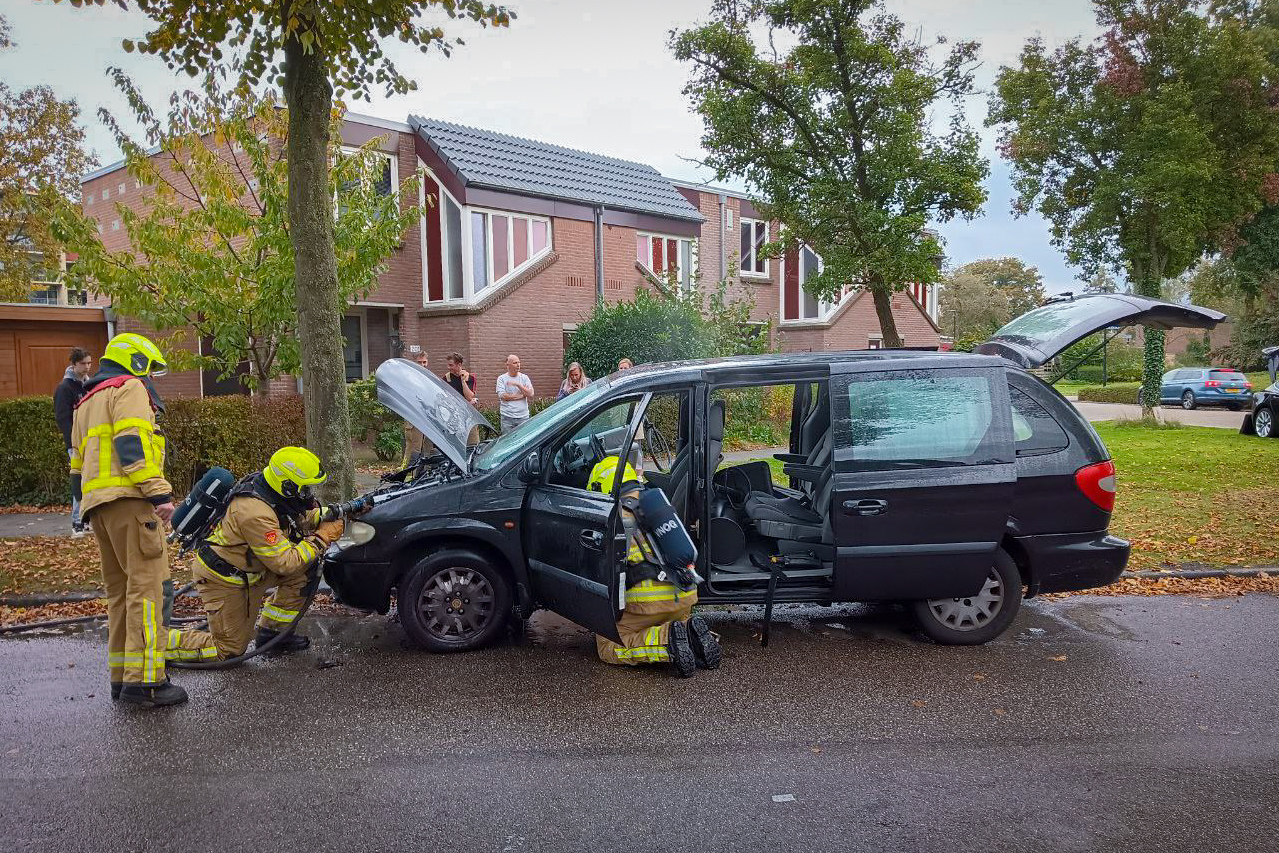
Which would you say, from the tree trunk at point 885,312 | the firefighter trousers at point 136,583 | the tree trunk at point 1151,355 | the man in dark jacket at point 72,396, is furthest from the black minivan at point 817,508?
the tree trunk at point 1151,355

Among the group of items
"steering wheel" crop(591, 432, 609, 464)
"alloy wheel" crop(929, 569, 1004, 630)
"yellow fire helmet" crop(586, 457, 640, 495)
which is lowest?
"alloy wheel" crop(929, 569, 1004, 630)

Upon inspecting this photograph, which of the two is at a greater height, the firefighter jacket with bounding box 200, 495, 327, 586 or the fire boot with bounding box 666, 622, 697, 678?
the firefighter jacket with bounding box 200, 495, 327, 586

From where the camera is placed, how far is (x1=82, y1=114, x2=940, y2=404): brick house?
17.0 meters

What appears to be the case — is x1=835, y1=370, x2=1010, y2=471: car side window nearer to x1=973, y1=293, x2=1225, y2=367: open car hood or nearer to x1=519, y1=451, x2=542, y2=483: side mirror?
x1=973, y1=293, x2=1225, y2=367: open car hood

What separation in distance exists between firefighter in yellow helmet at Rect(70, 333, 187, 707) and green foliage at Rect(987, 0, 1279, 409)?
1887 centimetres

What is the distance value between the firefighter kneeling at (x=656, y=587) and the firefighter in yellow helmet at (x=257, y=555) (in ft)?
5.79

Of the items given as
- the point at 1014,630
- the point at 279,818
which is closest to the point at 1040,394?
the point at 1014,630

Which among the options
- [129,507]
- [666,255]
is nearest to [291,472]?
[129,507]

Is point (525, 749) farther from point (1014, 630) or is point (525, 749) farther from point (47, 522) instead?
point (47, 522)

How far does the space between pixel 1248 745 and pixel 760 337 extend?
47.9 ft

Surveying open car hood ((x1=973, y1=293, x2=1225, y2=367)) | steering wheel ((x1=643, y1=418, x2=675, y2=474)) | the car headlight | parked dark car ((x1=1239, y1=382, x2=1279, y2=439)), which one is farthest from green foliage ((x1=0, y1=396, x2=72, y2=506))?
parked dark car ((x1=1239, y1=382, x2=1279, y2=439))

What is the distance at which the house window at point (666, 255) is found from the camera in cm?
2059

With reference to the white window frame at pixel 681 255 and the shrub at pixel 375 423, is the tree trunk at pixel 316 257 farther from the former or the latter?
the white window frame at pixel 681 255

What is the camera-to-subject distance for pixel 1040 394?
5.76 m
